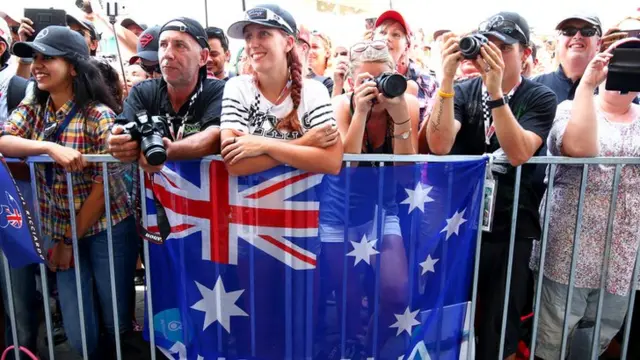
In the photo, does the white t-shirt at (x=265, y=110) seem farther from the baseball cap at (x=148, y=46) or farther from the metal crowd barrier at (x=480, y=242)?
the baseball cap at (x=148, y=46)

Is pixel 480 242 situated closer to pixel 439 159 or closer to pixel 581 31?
pixel 439 159

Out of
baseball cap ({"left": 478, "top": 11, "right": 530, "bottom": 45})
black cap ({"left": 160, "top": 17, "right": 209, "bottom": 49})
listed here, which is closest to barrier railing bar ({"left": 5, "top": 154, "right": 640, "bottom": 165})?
baseball cap ({"left": 478, "top": 11, "right": 530, "bottom": 45})

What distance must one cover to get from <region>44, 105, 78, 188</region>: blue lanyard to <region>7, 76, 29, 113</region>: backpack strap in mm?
725

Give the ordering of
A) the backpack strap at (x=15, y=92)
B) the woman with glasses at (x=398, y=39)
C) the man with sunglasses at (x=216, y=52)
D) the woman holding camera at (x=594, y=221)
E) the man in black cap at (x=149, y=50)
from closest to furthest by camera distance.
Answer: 1. the woman holding camera at (x=594, y=221)
2. the backpack strap at (x=15, y=92)
3. the man in black cap at (x=149, y=50)
4. the woman with glasses at (x=398, y=39)
5. the man with sunglasses at (x=216, y=52)

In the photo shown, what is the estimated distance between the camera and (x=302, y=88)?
262 cm

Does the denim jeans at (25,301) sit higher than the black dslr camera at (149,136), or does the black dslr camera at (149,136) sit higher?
the black dslr camera at (149,136)

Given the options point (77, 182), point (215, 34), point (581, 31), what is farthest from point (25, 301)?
point (581, 31)

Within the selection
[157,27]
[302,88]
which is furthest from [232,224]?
[157,27]

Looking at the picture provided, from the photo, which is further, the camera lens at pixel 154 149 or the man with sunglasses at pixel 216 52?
the man with sunglasses at pixel 216 52

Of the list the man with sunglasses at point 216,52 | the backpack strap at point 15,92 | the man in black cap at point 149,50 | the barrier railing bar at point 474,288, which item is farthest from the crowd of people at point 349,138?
the man with sunglasses at point 216,52

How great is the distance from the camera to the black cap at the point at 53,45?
2.79 metres

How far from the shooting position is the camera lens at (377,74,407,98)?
2.48 metres

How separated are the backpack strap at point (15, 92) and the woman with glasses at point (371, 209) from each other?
2187 mm

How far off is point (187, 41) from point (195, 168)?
81 centimetres
